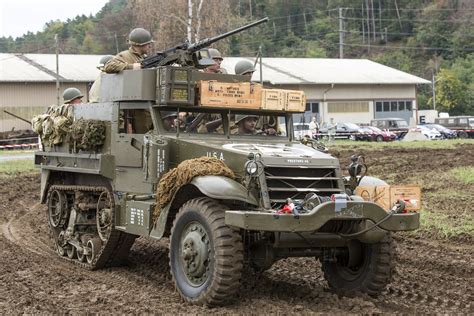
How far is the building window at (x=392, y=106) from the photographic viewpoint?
59500 mm

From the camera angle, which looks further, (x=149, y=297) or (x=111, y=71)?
(x=111, y=71)

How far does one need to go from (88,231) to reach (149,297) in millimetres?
2973

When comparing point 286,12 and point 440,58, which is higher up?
point 286,12

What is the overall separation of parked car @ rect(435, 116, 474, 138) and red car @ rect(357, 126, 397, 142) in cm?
584

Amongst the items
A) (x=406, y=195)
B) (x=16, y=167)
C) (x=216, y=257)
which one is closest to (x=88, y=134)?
(x=216, y=257)

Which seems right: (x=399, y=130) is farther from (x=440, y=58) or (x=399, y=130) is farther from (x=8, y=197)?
(x=440, y=58)

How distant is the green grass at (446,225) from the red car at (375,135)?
101 ft

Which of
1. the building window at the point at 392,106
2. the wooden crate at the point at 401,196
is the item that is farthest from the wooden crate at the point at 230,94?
the building window at the point at 392,106

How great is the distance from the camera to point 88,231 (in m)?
11.4

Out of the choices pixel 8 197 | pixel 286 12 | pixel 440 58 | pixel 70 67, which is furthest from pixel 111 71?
pixel 286 12

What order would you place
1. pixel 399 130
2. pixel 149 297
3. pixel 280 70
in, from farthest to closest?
pixel 280 70 < pixel 399 130 < pixel 149 297

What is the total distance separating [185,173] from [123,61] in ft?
9.48

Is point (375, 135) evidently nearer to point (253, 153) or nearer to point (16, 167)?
point (16, 167)

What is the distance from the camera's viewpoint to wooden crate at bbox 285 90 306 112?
1006 cm
